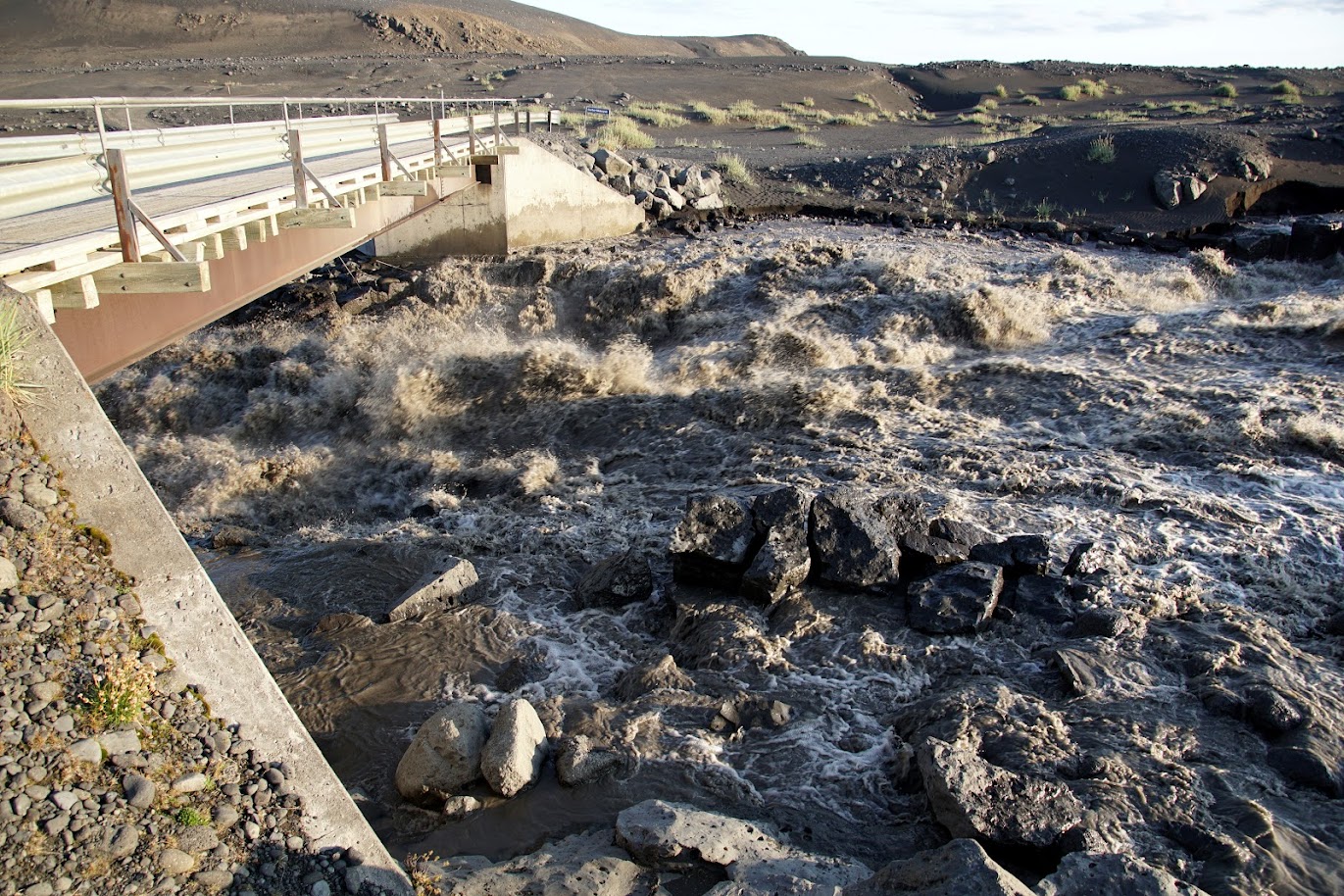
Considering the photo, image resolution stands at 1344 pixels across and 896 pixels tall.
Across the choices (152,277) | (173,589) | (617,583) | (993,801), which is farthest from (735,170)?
(173,589)

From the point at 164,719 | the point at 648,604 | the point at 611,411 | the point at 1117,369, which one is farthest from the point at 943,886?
the point at 1117,369

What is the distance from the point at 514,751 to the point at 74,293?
3745 millimetres

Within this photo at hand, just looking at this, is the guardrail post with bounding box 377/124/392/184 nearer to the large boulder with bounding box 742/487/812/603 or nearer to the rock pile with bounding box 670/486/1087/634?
the rock pile with bounding box 670/486/1087/634

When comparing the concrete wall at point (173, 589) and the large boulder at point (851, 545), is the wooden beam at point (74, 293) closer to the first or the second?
the concrete wall at point (173, 589)

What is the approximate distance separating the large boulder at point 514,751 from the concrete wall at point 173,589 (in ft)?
3.82

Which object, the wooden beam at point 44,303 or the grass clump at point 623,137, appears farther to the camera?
the grass clump at point 623,137

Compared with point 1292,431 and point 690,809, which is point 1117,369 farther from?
point 690,809

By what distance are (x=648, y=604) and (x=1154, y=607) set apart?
411 cm

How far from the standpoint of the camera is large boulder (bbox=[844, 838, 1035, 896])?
163 inches

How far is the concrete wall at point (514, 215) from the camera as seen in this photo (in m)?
16.5

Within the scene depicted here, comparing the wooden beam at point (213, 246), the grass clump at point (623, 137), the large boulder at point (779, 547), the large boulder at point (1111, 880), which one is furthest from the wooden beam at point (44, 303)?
the grass clump at point (623, 137)

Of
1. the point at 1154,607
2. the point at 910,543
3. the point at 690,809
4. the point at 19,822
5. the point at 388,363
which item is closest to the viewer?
the point at 19,822

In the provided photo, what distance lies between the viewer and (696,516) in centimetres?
818

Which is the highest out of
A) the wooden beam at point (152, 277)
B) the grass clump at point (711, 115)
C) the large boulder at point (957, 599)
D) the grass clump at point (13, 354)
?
the grass clump at point (711, 115)
